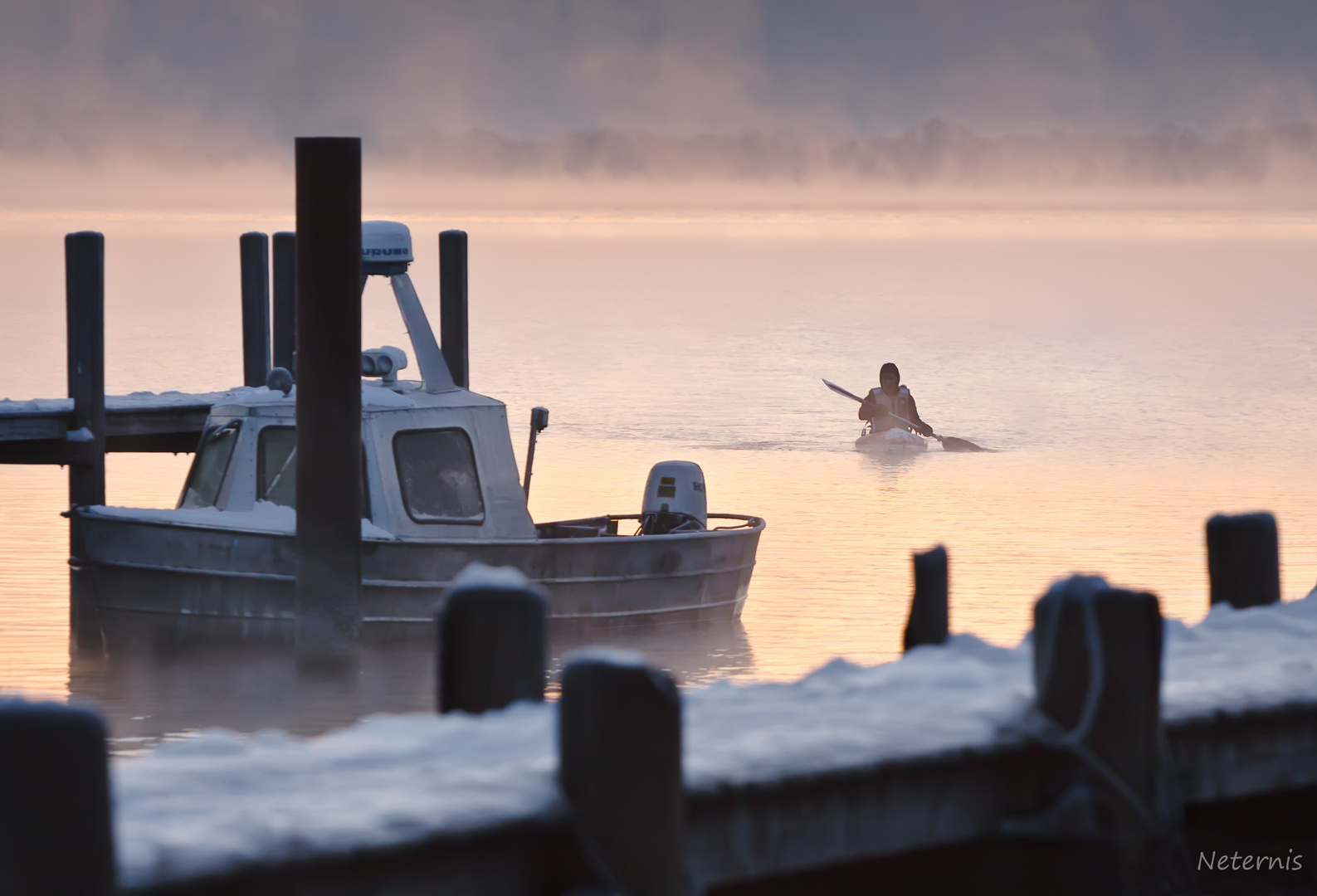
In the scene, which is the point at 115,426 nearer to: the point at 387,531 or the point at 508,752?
the point at 387,531

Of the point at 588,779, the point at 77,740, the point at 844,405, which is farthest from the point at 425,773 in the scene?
the point at 844,405

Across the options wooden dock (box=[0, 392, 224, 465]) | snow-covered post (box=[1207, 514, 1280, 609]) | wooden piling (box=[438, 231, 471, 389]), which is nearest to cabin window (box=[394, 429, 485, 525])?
wooden dock (box=[0, 392, 224, 465])

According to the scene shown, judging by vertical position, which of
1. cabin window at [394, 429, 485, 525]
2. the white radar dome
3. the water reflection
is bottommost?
the water reflection

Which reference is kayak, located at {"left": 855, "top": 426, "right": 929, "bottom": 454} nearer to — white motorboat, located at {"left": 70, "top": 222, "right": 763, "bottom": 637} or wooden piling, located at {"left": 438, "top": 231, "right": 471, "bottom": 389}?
wooden piling, located at {"left": 438, "top": 231, "right": 471, "bottom": 389}

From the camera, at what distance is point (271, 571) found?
13281 millimetres

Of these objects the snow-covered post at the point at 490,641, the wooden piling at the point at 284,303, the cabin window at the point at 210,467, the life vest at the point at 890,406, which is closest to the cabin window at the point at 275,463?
the cabin window at the point at 210,467

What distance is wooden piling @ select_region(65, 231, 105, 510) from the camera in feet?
48.1

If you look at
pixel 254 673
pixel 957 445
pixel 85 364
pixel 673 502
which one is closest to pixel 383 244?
pixel 85 364

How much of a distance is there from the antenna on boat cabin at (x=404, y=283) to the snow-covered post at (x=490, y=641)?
377 inches

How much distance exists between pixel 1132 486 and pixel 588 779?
Result: 25290mm

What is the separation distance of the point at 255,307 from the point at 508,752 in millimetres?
14942

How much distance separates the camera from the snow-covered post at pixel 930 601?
284 inches

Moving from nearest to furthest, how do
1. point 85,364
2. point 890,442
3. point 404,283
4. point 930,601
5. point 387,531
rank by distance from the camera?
point 930,601, point 387,531, point 85,364, point 404,283, point 890,442

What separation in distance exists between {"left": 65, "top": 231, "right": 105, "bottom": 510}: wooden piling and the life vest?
18127 mm
